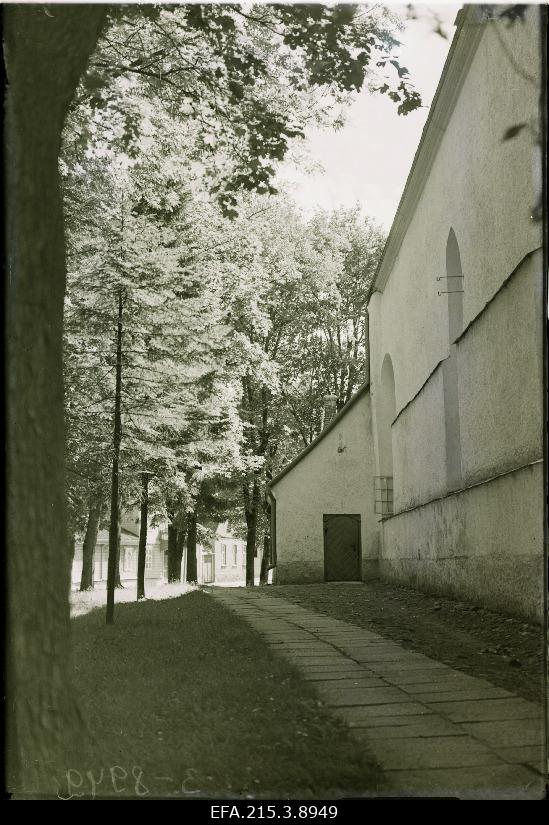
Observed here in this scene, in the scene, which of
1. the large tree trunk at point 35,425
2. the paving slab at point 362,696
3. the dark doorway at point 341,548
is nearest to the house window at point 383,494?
the dark doorway at point 341,548

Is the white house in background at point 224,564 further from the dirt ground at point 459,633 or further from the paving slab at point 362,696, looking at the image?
the paving slab at point 362,696

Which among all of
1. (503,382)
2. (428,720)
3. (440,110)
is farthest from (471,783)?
(440,110)

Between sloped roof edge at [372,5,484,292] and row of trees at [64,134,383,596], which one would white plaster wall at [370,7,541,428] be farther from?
row of trees at [64,134,383,596]

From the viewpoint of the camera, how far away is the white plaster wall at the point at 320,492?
74.6 ft

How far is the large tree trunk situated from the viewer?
10.8 feet

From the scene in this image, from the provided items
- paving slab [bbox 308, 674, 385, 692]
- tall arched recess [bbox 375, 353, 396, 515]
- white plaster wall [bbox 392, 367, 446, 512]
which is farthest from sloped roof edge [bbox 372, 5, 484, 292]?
paving slab [bbox 308, 674, 385, 692]

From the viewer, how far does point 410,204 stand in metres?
15.5

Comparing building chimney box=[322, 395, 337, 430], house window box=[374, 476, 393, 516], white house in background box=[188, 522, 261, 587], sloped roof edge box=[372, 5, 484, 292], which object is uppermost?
sloped roof edge box=[372, 5, 484, 292]

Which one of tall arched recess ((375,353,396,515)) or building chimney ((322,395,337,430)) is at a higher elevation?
building chimney ((322,395,337,430))

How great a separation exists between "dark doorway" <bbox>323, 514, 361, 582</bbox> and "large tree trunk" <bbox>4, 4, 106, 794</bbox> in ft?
63.8

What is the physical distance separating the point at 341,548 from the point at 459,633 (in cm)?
1430

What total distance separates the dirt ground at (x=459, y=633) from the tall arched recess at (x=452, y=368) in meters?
2.29

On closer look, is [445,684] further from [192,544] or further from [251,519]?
[251,519]

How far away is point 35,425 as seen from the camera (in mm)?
3439
